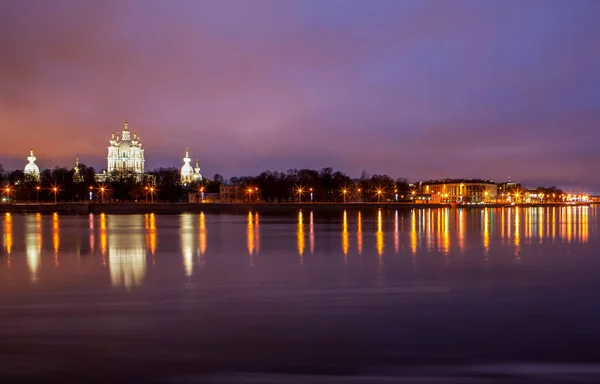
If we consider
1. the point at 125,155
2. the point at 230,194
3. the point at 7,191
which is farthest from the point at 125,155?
the point at 7,191

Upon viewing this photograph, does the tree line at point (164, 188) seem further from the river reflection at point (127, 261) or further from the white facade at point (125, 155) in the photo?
the river reflection at point (127, 261)

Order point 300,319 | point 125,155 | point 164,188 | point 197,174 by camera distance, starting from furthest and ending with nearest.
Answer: point 197,174 → point 125,155 → point 164,188 → point 300,319

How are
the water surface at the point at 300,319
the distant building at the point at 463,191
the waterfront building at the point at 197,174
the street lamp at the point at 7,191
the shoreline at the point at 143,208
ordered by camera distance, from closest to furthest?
the water surface at the point at 300,319 → the shoreline at the point at 143,208 → the street lamp at the point at 7,191 → the distant building at the point at 463,191 → the waterfront building at the point at 197,174

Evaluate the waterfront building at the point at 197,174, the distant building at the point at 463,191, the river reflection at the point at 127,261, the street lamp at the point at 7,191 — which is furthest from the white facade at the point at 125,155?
the river reflection at the point at 127,261

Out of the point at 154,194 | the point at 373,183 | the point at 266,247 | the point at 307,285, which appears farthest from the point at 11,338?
the point at 373,183

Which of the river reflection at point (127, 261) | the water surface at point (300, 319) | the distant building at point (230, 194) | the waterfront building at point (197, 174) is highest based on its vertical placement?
the waterfront building at point (197, 174)

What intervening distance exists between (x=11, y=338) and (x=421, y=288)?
27.3ft

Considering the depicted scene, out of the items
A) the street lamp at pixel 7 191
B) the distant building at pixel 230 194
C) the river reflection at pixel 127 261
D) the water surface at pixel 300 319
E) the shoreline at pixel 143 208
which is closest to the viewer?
the water surface at pixel 300 319

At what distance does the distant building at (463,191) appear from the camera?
159500mm

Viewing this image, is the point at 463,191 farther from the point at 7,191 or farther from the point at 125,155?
the point at 7,191

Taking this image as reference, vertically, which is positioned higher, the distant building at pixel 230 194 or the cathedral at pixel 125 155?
the cathedral at pixel 125 155

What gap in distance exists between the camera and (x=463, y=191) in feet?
552

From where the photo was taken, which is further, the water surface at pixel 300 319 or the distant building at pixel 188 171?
the distant building at pixel 188 171

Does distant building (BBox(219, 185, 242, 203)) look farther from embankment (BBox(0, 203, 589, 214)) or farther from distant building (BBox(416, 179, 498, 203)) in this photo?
distant building (BBox(416, 179, 498, 203))
